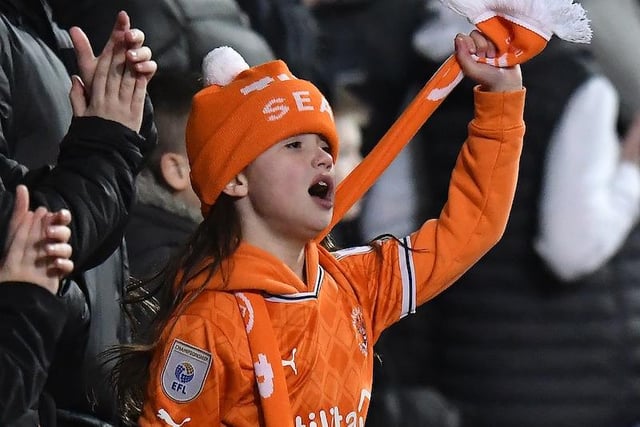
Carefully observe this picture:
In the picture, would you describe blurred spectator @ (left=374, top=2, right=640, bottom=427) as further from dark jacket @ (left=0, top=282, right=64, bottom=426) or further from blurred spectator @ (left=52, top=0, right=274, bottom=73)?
dark jacket @ (left=0, top=282, right=64, bottom=426)

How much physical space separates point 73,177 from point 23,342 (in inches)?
9.1

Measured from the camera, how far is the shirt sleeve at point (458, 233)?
217 cm

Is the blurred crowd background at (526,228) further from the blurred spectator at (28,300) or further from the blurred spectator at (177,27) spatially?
the blurred spectator at (28,300)

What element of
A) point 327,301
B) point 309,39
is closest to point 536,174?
point 309,39

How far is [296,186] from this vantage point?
2.10 meters

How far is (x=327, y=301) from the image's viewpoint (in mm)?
2145

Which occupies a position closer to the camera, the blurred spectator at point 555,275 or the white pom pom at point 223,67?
the white pom pom at point 223,67

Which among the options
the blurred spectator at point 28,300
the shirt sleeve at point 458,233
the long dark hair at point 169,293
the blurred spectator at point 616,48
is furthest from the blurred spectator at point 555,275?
the blurred spectator at point 28,300

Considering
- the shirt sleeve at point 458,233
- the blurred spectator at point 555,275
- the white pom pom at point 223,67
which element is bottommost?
the blurred spectator at point 555,275

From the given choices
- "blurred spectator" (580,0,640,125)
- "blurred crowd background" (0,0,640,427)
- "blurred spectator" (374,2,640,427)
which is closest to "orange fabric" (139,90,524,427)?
"blurred crowd background" (0,0,640,427)

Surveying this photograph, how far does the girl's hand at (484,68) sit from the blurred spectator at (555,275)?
174 centimetres

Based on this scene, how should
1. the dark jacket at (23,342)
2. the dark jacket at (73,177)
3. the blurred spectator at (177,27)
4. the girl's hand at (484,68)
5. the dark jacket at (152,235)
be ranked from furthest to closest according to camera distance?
1. the blurred spectator at (177,27)
2. the dark jacket at (152,235)
3. the girl's hand at (484,68)
4. the dark jacket at (73,177)
5. the dark jacket at (23,342)

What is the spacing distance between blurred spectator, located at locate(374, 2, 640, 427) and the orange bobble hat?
71.3 inches

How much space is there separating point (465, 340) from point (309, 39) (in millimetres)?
891
